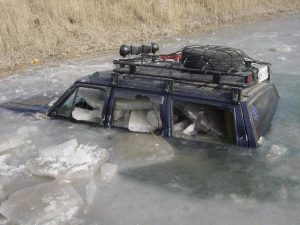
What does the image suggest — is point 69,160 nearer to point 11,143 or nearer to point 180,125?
point 11,143

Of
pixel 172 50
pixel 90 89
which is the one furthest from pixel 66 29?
pixel 90 89

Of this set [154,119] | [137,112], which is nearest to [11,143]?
[137,112]

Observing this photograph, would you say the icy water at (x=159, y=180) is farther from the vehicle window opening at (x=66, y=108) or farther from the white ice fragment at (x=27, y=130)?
the vehicle window opening at (x=66, y=108)

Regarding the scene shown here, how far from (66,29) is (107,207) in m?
10.9

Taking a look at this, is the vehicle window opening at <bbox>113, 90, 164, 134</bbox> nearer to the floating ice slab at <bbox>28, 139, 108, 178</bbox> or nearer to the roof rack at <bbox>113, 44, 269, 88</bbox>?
the roof rack at <bbox>113, 44, 269, 88</bbox>

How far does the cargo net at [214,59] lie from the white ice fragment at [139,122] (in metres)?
0.88

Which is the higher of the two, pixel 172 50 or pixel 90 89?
pixel 90 89

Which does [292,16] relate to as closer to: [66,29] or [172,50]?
[172,50]

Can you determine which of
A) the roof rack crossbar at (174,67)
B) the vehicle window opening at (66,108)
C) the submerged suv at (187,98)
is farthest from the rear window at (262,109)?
the vehicle window opening at (66,108)

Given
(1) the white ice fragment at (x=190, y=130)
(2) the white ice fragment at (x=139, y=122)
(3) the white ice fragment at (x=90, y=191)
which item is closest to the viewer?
(3) the white ice fragment at (x=90, y=191)

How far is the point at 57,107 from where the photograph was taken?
6.15 meters

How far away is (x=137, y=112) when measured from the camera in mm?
5523

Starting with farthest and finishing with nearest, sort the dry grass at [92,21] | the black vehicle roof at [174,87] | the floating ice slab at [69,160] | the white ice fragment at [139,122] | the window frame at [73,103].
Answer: the dry grass at [92,21] → the window frame at [73,103] → the white ice fragment at [139,122] → the floating ice slab at [69,160] → the black vehicle roof at [174,87]

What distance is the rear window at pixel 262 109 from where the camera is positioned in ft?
15.6
